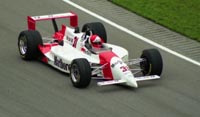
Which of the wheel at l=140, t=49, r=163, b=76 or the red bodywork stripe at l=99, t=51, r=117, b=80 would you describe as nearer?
the red bodywork stripe at l=99, t=51, r=117, b=80

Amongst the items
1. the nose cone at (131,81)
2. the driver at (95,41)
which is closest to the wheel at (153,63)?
the nose cone at (131,81)

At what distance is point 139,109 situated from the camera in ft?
39.6

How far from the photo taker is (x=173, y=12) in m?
18.2

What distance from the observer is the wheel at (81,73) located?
41.4 feet

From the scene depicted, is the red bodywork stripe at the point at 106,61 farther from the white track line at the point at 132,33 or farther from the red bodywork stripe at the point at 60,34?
the white track line at the point at 132,33

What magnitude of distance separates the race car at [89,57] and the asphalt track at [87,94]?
194 millimetres

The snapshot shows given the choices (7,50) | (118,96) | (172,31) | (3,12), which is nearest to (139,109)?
(118,96)

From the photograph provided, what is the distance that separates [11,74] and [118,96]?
2341 mm

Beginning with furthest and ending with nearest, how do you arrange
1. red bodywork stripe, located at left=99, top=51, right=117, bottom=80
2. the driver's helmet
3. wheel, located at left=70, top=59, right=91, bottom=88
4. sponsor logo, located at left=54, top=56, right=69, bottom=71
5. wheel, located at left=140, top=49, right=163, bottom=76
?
the driver's helmet < sponsor logo, located at left=54, top=56, right=69, bottom=71 < wheel, located at left=140, top=49, right=163, bottom=76 < red bodywork stripe, located at left=99, top=51, right=117, bottom=80 < wheel, located at left=70, top=59, right=91, bottom=88

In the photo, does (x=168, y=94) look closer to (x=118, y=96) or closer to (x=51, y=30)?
(x=118, y=96)

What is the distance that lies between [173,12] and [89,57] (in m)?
5.38

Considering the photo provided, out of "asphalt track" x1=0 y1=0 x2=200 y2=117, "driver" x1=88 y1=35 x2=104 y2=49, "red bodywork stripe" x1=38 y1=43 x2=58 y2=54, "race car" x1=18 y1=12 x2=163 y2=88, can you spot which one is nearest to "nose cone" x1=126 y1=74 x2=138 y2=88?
"race car" x1=18 y1=12 x2=163 y2=88

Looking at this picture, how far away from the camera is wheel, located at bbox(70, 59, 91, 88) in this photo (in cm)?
1263

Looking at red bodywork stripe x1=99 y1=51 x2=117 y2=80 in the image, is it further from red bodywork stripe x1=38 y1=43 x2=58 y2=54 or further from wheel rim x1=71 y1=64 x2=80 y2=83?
red bodywork stripe x1=38 y1=43 x2=58 y2=54
